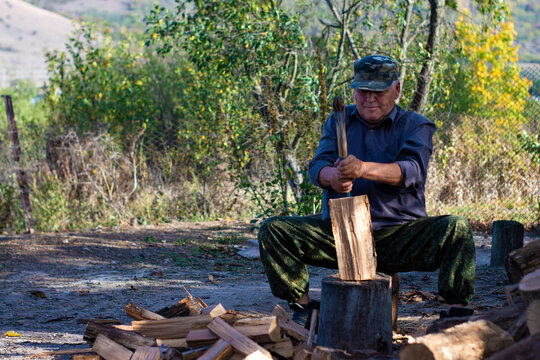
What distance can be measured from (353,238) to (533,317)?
1.02 m

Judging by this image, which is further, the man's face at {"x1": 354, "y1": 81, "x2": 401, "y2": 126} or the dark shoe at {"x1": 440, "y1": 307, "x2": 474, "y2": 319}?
the man's face at {"x1": 354, "y1": 81, "x2": 401, "y2": 126}

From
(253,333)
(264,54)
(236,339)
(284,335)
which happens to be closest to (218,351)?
(236,339)

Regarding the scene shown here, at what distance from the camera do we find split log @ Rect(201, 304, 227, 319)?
355 centimetres

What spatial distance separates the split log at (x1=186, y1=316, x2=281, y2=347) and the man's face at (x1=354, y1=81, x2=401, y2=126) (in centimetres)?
139

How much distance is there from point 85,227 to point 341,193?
6909 mm

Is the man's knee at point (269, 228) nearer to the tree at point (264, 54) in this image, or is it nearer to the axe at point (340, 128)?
the axe at point (340, 128)

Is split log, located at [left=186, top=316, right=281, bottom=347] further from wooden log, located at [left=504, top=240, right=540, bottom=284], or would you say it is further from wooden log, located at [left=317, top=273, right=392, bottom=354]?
wooden log, located at [left=504, top=240, right=540, bottom=284]

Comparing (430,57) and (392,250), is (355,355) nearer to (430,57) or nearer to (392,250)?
(392,250)

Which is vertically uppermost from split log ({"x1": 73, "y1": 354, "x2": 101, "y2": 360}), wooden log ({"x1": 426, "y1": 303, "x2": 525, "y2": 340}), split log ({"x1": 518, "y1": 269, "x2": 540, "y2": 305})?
split log ({"x1": 518, "y1": 269, "x2": 540, "y2": 305})

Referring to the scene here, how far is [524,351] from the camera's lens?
228 cm

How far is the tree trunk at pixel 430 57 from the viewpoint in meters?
8.09

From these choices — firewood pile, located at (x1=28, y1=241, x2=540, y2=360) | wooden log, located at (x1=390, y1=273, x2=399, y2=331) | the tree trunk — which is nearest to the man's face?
wooden log, located at (x1=390, y1=273, x2=399, y2=331)

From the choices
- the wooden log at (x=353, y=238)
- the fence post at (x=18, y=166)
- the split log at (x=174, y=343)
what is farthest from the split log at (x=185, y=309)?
the fence post at (x=18, y=166)

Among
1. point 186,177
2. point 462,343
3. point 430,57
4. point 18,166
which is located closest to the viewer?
point 462,343
